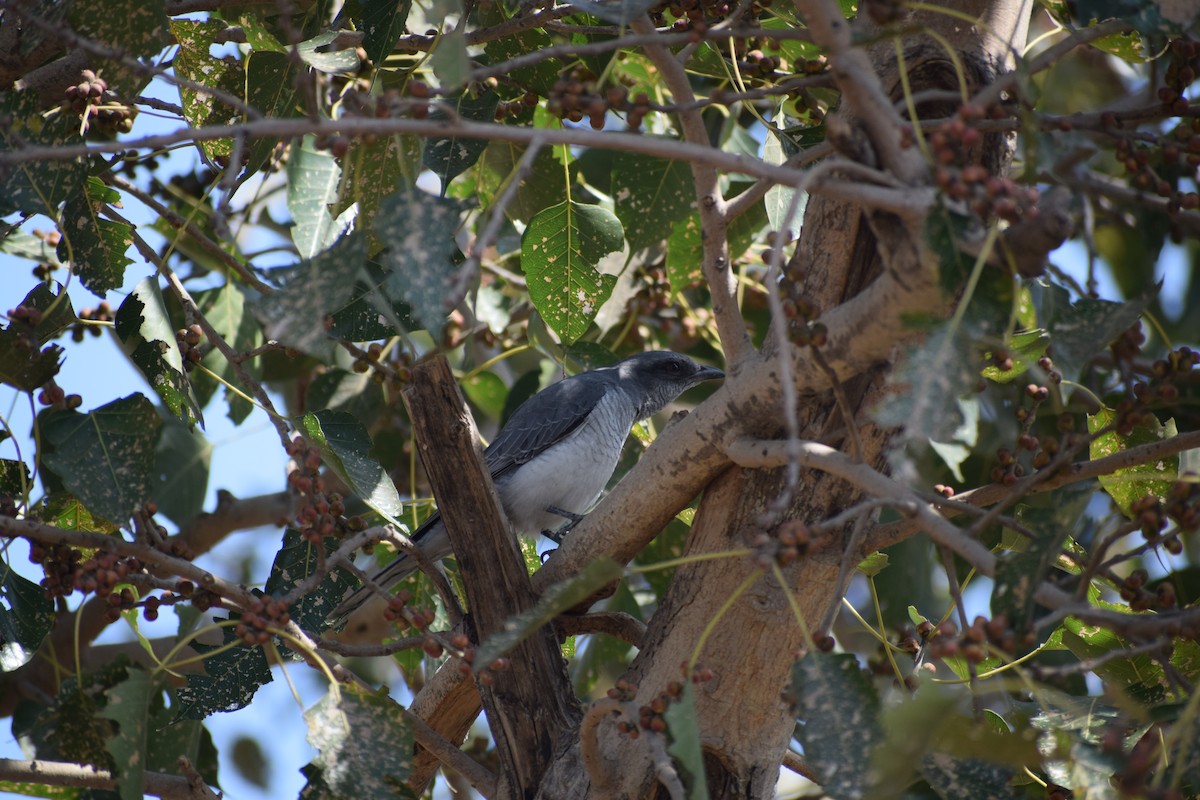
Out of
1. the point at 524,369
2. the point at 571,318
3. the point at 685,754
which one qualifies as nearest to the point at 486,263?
the point at 524,369

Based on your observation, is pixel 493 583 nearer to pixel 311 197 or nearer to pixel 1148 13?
pixel 311 197

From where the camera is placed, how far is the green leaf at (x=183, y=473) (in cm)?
435

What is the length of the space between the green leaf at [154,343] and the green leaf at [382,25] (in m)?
0.89

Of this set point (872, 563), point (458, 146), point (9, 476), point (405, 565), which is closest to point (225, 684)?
point (9, 476)

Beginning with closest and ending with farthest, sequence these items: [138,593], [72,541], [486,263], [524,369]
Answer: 1. [72,541]
2. [138,593]
3. [486,263]
4. [524,369]

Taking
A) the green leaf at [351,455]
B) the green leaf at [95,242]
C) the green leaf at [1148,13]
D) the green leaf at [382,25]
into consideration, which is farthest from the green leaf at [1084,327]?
the green leaf at [95,242]

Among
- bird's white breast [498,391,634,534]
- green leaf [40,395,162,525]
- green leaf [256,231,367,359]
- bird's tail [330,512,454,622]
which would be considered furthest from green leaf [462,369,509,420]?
green leaf [256,231,367,359]

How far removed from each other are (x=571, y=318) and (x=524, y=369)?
2.69m

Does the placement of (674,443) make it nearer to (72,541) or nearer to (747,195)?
(747,195)

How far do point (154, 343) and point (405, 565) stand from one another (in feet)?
4.53

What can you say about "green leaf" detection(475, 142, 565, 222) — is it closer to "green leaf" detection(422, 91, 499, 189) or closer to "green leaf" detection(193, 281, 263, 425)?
"green leaf" detection(422, 91, 499, 189)

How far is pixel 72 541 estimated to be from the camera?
2398 millimetres

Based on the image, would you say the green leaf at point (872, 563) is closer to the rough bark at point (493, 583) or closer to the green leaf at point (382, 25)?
the rough bark at point (493, 583)

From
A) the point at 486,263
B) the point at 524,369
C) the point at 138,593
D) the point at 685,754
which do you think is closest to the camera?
the point at 685,754
